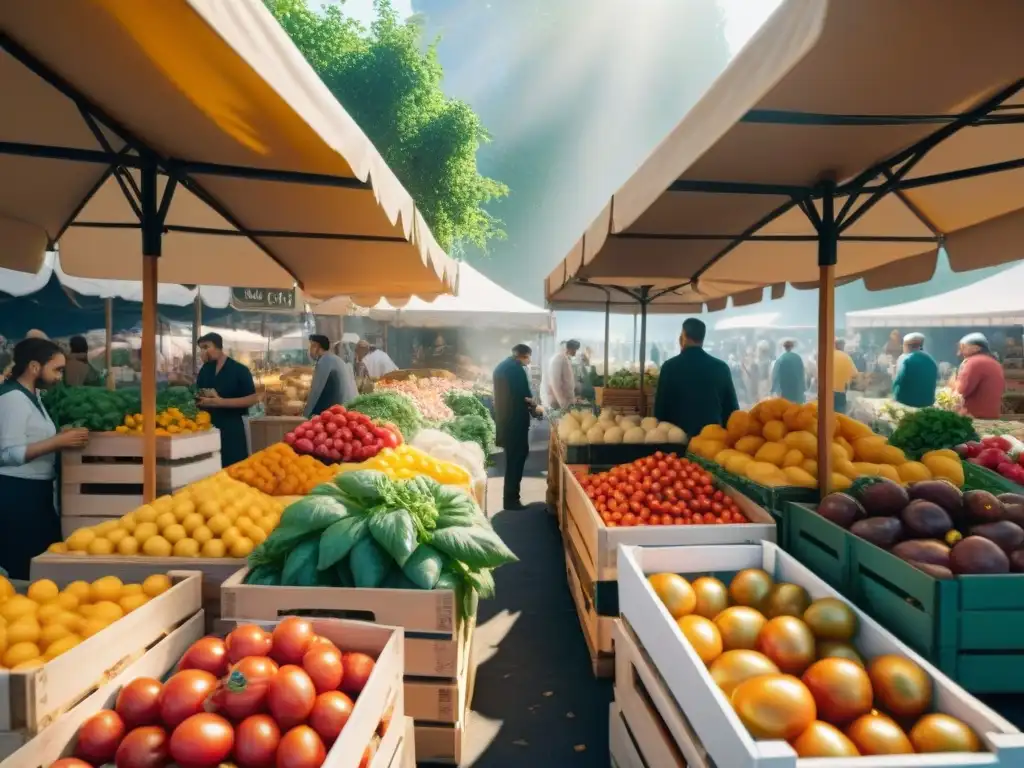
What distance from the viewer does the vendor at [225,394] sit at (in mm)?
6824

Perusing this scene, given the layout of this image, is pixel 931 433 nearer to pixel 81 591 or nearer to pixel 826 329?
pixel 826 329

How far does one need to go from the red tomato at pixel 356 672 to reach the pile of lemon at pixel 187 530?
124 centimetres

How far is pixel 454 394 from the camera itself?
10406 mm

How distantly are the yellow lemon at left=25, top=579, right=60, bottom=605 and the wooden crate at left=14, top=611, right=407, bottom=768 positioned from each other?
51 cm

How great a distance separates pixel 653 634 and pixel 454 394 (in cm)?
836

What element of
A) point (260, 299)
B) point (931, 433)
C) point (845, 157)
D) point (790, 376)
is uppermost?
point (260, 299)

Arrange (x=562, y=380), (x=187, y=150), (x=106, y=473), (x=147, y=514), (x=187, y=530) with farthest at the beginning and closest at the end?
(x=562, y=380)
(x=106, y=473)
(x=187, y=150)
(x=147, y=514)
(x=187, y=530)

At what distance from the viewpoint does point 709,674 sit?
73.0 inches

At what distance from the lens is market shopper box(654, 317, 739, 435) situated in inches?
246

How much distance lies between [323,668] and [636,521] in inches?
92.5

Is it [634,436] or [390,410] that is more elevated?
[390,410]

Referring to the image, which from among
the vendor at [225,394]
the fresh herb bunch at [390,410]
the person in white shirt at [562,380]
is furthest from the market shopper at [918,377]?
the vendor at [225,394]

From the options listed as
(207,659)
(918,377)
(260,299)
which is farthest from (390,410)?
(260,299)

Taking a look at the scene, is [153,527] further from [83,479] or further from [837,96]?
[837,96]
